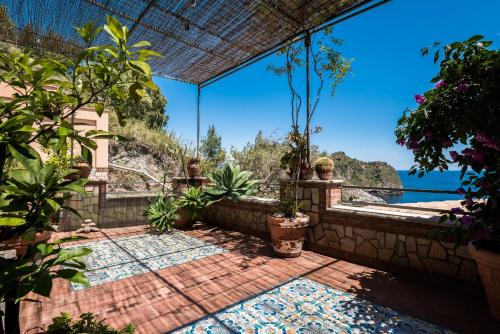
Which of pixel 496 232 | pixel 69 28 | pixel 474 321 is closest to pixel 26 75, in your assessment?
pixel 496 232

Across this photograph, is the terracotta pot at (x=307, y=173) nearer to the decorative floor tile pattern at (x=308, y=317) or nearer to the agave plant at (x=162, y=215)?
the decorative floor tile pattern at (x=308, y=317)

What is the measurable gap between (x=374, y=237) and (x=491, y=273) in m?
1.27

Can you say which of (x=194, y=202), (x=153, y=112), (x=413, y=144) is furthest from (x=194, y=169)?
(x=153, y=112)

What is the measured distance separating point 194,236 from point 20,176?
4306 mm

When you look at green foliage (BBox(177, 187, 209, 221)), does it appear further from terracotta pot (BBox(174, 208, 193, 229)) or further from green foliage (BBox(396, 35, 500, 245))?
green foliage (BBox(396, 35, 500, 245))

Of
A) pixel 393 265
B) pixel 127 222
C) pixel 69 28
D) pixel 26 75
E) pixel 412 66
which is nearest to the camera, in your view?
pixel 26 75

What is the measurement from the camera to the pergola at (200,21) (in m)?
3.87

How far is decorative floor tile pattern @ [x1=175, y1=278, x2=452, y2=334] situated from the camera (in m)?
2.09

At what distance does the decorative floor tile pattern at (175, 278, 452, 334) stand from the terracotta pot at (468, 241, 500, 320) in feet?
1.74

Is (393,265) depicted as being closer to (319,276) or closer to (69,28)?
(319,276)

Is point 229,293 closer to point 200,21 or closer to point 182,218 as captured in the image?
point 182,218

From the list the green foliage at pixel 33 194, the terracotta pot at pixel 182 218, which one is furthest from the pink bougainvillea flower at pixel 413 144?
the terracotta pot at pixel 182 218

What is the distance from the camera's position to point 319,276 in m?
3.10

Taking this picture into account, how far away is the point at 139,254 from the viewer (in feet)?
12.7
